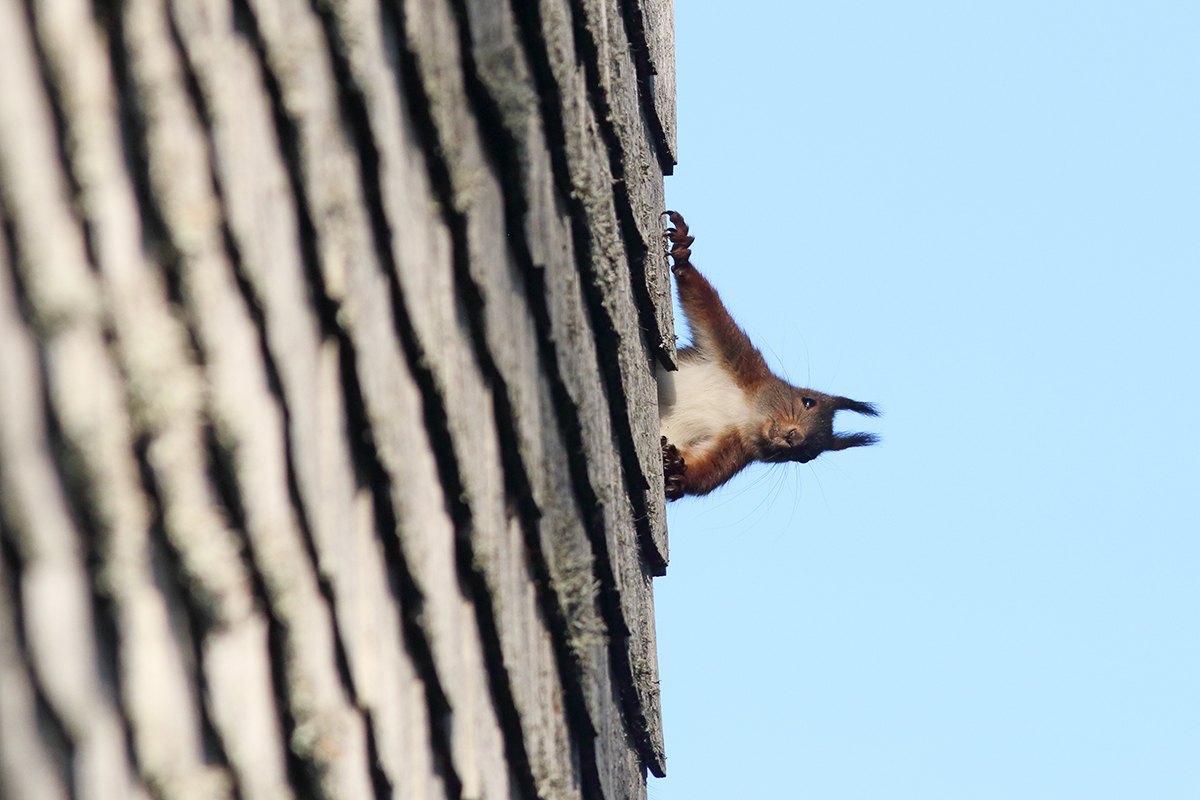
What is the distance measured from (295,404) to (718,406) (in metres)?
5.64

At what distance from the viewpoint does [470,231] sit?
66.1 inches

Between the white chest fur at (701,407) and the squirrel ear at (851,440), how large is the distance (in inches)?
39.5

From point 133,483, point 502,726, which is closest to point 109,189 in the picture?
point 133,483

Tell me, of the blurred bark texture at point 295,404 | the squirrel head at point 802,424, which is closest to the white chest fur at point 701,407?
the squirrel head at point 802,424

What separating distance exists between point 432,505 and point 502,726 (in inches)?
14.6

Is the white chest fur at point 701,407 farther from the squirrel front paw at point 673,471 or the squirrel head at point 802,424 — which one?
the squirrel front paw at point 673,471

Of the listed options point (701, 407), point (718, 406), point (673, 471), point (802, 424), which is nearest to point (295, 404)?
point (673, 471)

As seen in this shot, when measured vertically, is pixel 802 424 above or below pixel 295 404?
below

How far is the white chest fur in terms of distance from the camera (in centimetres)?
644

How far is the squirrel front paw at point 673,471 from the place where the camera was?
5.61 metres

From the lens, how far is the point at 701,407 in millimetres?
6711

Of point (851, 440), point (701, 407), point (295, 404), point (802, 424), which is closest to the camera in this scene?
point (295, 404)

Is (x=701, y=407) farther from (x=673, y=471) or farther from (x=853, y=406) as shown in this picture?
(x=853, y=406)

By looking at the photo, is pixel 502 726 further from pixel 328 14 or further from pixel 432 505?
pixel 328 14
